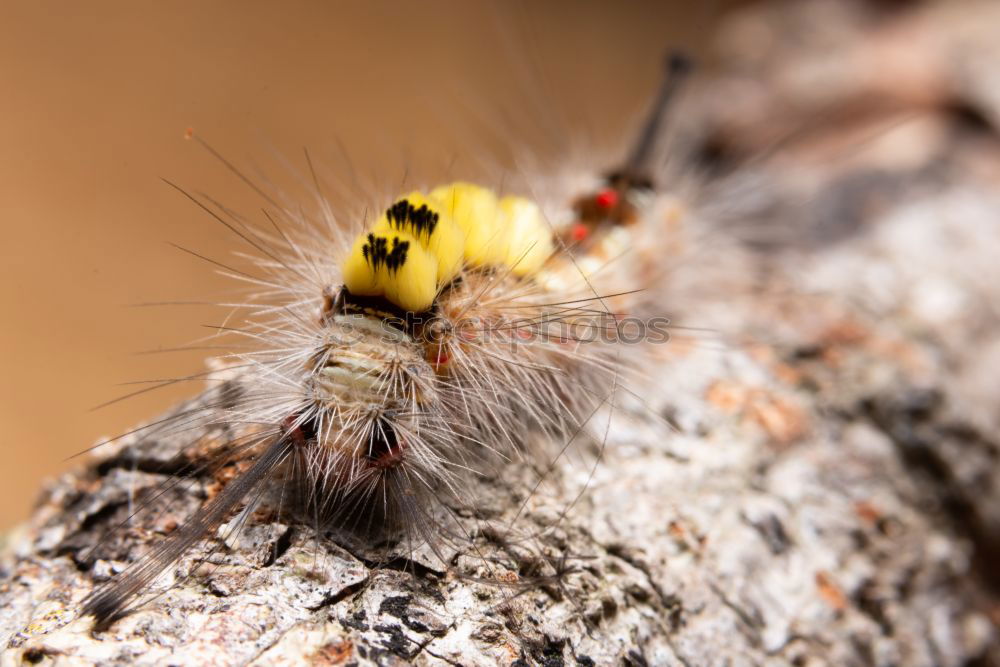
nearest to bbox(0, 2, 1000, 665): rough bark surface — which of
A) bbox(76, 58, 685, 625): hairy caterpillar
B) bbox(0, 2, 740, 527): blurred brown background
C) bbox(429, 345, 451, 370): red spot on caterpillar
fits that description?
bbox(76, 58, 685, 625): hairy caterpillar

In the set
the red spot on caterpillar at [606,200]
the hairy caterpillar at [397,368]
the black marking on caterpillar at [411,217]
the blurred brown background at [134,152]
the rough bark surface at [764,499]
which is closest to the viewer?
the rough bark surface at [764,499]

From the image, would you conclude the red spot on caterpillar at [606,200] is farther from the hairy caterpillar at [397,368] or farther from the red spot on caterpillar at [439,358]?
the red spot on caterpillar at [439,358]

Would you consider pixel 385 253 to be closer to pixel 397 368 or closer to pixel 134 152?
pixel 397 368

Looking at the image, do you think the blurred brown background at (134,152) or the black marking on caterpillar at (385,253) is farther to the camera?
the blurred brown background at (134,152)

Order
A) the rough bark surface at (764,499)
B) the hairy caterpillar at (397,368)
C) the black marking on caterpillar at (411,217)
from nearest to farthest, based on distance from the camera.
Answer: the rough bark surface at (764,499) → the hairy caterpillar at (397,368) → the black marking on caterpillar at (411,217)

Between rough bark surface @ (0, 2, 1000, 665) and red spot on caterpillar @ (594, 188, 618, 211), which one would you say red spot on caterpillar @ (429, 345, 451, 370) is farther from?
red spot on caterpillar @ (594, 188, 618, 211)

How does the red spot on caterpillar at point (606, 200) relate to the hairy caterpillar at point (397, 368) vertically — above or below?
above

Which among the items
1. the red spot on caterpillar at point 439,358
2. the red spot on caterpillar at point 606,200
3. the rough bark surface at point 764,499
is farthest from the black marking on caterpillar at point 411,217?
the red spot on caterpillar at point 606,200
